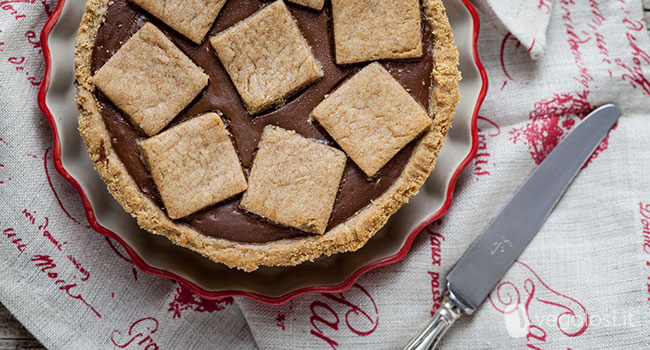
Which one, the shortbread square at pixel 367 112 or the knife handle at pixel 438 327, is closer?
the shortbread square at pixel 367 112

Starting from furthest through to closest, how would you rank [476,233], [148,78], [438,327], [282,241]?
[476,233]
[438,327]
[282,241]
[148,78]

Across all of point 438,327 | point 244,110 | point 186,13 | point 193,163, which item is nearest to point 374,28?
point 244,110

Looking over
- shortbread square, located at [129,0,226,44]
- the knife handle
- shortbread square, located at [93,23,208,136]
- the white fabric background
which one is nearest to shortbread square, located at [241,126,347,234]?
shortbread square, located at [93,23,208,136]

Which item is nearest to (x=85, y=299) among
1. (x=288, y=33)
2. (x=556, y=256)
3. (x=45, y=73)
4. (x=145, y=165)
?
(x=145, y=165)

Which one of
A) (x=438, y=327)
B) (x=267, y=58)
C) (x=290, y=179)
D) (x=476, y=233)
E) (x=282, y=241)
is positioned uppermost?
(x=267, y=58)

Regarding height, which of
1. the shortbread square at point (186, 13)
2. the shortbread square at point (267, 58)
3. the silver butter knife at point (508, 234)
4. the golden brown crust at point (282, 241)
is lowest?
the silver butter knife at point (508, 234)

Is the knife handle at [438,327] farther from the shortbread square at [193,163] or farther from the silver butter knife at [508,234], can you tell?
the shortbread square at [193,163]

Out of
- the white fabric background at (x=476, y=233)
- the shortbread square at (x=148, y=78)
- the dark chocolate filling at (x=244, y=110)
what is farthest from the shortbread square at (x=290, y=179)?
the white fabric background at (x=476, y=233)

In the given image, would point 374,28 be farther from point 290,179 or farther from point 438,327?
point 438,327
